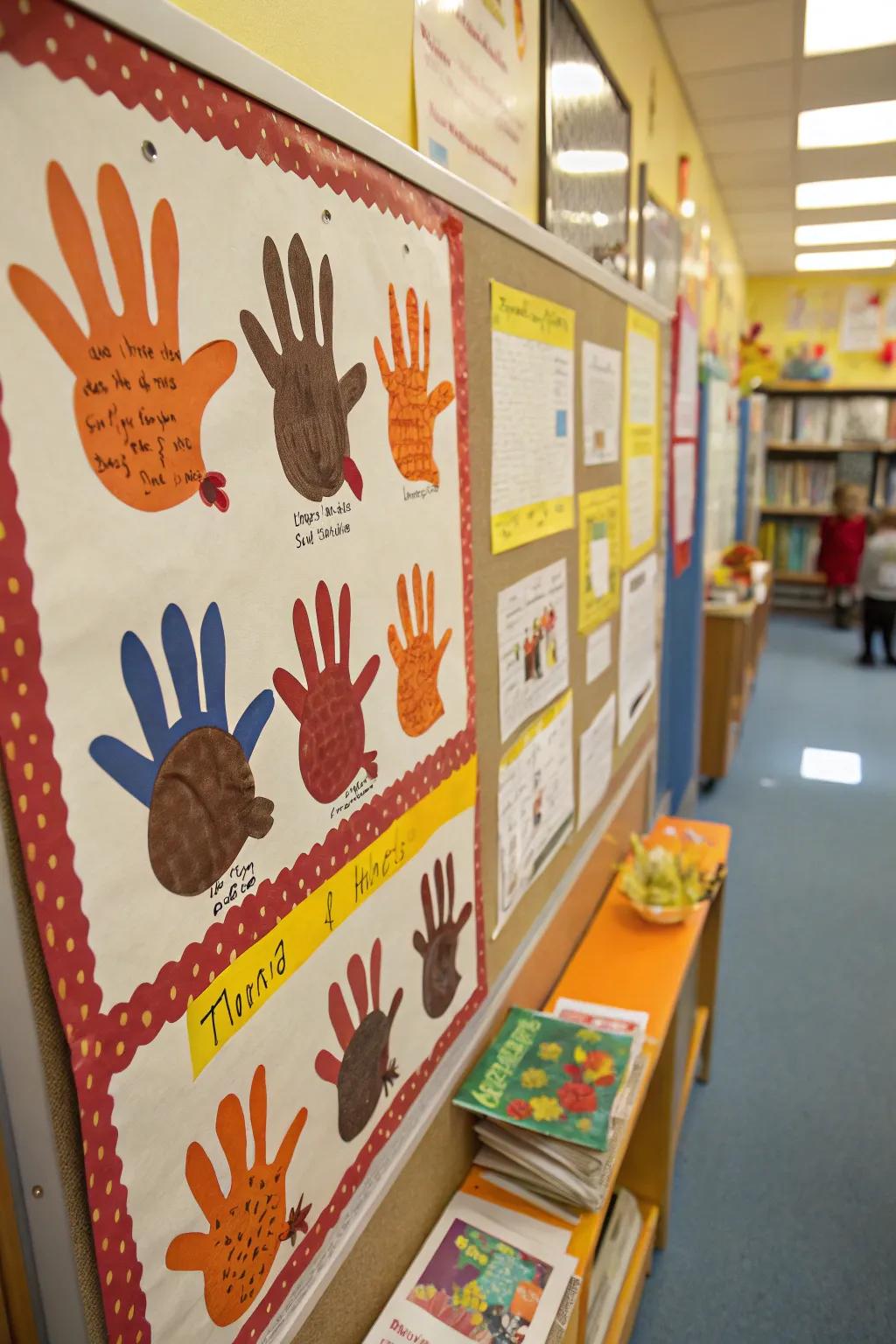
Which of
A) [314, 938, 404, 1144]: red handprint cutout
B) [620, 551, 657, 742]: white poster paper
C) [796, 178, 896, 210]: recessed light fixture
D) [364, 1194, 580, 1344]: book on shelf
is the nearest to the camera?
[314, 938, 404, 1144]: red handprint cutout

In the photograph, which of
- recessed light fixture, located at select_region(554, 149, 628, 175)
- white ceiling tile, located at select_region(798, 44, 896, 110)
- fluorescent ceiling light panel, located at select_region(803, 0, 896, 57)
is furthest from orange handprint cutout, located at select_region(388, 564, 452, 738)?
white ceiling tile, located at select_region(798, 44, 896, 110)

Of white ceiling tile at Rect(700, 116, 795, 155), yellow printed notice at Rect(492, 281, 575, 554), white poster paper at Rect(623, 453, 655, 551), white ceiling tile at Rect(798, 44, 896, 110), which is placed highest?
white ceiling tile at Rect(700, 116, 795, 155)

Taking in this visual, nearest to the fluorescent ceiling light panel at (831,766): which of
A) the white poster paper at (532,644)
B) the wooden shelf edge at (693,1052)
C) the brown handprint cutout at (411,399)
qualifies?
the wooden shelf edge at (693,1052)

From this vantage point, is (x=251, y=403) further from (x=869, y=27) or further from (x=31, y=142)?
(x=869, y=27)

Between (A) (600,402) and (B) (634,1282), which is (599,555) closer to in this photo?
(A) (600,402)

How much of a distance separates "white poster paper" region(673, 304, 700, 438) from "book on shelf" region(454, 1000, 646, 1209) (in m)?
1.81

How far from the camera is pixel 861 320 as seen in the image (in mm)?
6945

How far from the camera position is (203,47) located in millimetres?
544

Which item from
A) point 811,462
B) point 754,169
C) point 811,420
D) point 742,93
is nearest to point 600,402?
point 742,93

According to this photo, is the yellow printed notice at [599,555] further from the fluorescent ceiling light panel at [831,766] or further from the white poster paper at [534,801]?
the fluorescent ceiling light panel at [831,766]

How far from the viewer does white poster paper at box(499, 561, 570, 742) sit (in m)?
1.20

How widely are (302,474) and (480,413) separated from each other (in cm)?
44

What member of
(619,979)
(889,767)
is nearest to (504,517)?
(619,979)

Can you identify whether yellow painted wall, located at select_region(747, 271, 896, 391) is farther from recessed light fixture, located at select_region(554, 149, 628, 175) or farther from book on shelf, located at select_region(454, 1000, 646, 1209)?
book on shelf, located at select_region(454, 1000, 646, 1209)
